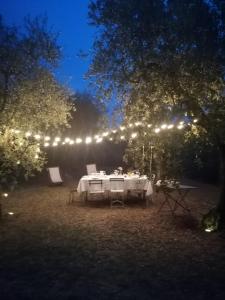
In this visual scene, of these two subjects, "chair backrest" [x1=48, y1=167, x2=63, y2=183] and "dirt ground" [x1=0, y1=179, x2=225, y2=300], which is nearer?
"dirt ground" [x1=0, y1=179, x2=225, y2=300]

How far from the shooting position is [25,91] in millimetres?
10734

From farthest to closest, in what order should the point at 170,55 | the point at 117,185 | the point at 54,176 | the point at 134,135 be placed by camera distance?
the point at 54,176 < the point at 117,185 < the point at 134,135 < the point at 170,55

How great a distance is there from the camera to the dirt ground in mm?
4391

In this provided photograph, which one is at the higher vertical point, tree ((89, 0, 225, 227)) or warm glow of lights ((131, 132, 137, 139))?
tree ((89, 0, 225, 227))

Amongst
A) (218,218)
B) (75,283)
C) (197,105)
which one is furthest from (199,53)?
(75,283)

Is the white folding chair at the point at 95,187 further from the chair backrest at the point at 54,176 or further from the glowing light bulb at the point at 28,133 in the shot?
the chair backrest at the point at 54,176

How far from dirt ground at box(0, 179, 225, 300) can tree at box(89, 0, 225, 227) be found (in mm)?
2023

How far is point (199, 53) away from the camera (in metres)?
6.32

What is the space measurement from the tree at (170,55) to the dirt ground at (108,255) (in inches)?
79.6

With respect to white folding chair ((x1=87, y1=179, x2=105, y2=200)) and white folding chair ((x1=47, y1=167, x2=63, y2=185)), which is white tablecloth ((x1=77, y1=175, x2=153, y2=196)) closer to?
white folding chair ((x1=87, y1=179, x2=105, y2=200))

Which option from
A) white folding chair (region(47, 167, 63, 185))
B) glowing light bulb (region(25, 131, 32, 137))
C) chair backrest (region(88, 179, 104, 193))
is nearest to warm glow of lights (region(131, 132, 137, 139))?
chair backrest (region(88, 179, 104, 193))

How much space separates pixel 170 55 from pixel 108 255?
3.54 metres

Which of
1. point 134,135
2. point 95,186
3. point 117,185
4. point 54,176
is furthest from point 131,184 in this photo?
point 54,176

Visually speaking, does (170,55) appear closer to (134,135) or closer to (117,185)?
(134,135)
